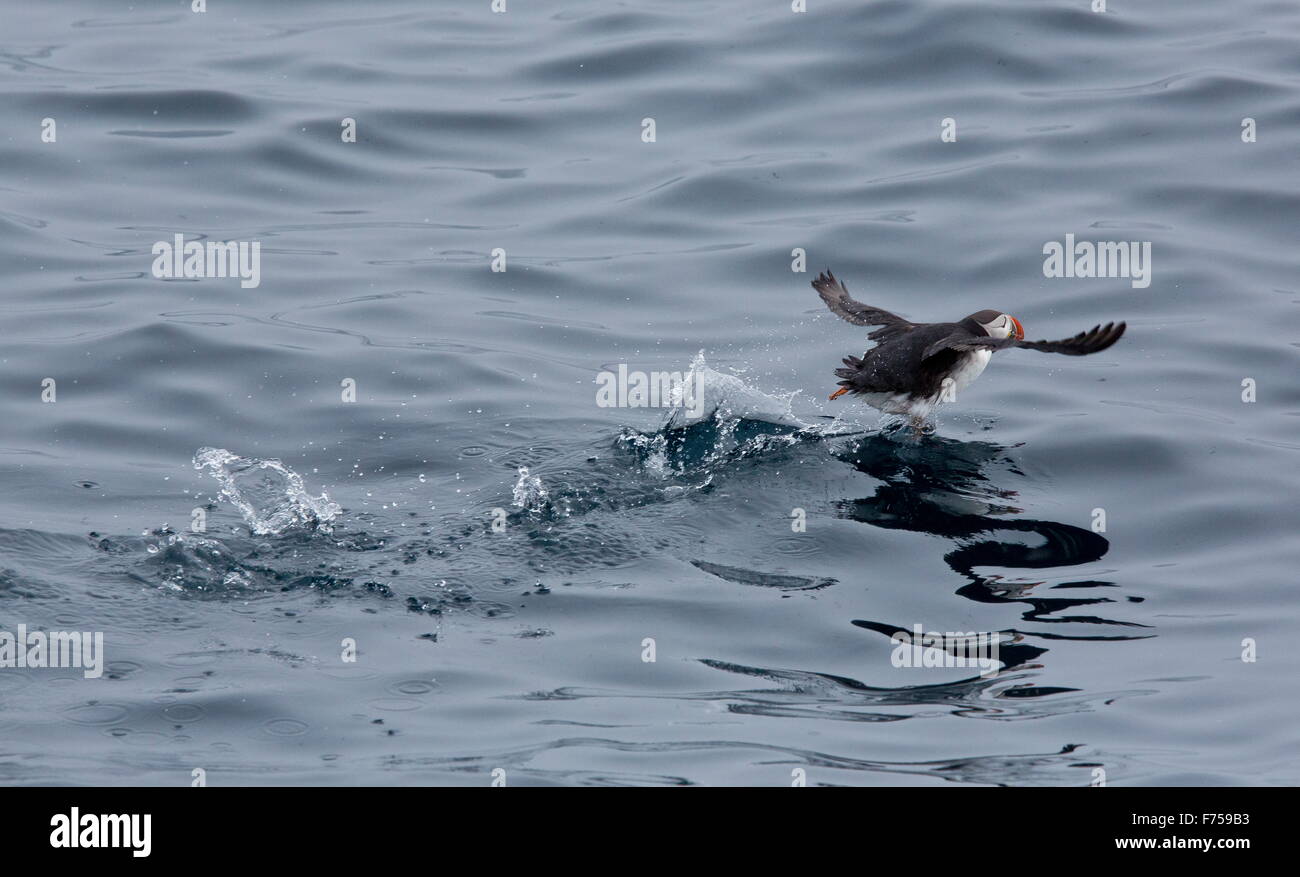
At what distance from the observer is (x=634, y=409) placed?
37.9 ft

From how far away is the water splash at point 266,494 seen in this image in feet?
30.4

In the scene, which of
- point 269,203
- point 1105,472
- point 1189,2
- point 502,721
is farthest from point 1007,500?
point 1189,2

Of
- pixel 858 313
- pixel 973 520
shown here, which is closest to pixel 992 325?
pixel 858 313

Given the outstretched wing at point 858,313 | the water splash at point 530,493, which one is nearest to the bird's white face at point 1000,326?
the outstretched wing at point 858,313

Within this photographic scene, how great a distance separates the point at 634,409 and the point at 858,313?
190 centimetres

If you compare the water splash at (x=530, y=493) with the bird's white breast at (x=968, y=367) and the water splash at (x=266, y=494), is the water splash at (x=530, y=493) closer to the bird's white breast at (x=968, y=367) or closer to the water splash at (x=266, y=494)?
the water splash at (x=266, y=494)

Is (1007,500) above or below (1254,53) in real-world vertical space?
below

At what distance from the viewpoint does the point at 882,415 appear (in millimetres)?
11703

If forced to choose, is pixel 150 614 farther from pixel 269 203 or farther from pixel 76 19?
pixel 76 19

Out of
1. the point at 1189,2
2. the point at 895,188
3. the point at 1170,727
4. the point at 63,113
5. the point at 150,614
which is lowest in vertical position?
the point at 1170,727

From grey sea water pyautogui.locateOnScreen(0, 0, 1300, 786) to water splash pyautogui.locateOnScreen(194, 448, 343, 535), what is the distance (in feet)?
0.13

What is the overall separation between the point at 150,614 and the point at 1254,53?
46.7 ft

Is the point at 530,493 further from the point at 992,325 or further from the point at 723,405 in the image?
the point at 992,325

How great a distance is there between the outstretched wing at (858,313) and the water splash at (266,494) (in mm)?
4289
